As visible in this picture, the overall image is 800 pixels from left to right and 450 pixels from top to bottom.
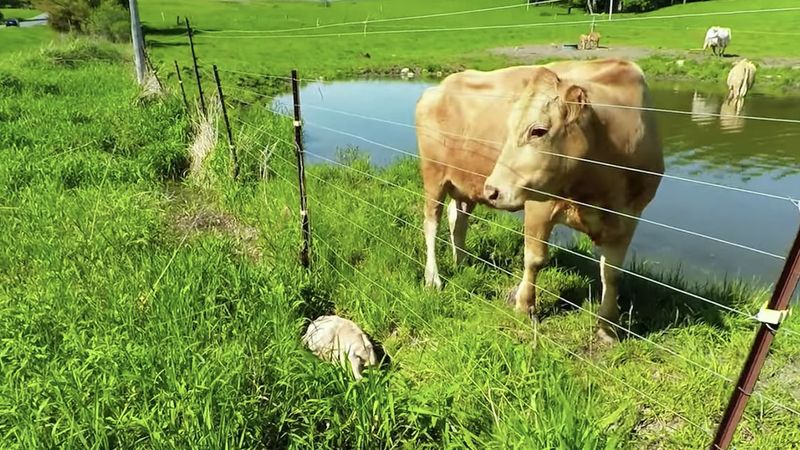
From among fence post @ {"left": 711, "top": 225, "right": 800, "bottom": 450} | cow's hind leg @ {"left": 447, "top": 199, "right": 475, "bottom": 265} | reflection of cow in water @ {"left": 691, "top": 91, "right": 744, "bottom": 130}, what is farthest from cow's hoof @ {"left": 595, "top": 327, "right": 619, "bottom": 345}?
reflection of cow in water @ {"left": 691, "top": 91, "right": 744, "bottom": 130}

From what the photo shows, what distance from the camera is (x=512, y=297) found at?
4.83 meters

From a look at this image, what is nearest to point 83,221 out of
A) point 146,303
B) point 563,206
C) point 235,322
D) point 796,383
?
point 146,303

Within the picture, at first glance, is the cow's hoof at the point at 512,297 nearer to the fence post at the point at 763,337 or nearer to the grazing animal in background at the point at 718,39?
the fence post at the point at 763,337

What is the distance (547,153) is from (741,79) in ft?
55.0

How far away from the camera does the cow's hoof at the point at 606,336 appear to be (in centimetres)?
421

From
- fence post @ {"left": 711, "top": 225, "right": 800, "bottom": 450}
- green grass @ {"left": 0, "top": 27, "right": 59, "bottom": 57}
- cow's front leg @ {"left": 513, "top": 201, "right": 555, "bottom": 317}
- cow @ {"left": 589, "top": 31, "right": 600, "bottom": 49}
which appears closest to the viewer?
fence post @ {"left": 711, "top": 225, "right": 800, "bottom": 450}

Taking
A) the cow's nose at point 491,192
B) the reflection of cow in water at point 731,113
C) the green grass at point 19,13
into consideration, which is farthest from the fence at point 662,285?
the green grass at point 19,13

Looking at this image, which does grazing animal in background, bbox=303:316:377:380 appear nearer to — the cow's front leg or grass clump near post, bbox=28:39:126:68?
→ the cow's front leg

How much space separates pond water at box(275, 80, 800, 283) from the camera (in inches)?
261

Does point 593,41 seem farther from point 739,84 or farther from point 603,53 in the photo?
point 739,84

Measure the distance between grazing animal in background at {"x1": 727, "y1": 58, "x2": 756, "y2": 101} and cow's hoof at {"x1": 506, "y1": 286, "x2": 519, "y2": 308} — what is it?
51.7 ft

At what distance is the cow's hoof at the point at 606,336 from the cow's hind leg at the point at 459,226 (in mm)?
1558

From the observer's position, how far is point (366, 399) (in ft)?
9.53

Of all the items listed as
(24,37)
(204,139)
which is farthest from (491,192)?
(24,37)
